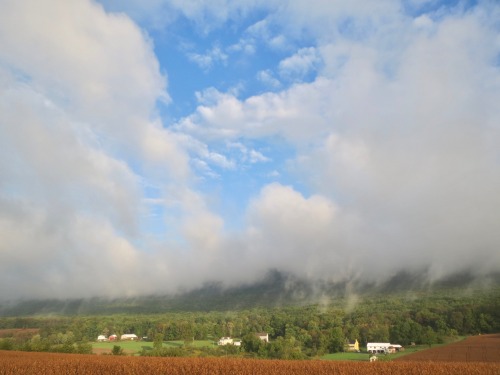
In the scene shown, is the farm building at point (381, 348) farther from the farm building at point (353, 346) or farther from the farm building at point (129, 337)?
the farm building at point (129, 337)

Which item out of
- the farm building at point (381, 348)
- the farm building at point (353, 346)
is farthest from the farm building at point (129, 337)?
the farm building at point (381, 348)

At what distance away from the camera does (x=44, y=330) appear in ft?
587

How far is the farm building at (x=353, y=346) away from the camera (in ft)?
407

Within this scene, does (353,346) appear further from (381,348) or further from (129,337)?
(129,337)

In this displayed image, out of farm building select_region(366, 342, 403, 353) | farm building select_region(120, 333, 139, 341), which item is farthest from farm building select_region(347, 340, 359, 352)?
farm building select_region(120, 333, 139, 341)


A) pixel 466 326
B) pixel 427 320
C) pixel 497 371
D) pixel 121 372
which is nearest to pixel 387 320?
pixel 427 320

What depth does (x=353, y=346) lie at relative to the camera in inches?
5074

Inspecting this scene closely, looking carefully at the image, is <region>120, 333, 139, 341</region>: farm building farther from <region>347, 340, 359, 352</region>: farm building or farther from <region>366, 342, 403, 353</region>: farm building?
<region>366, 342, 403, 353</region>: farm building

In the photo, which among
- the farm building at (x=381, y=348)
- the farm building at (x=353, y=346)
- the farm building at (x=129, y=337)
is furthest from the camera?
the farm building at (x=129, y=337)

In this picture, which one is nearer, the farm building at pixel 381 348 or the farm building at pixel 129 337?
the farm building at pixel 381 348

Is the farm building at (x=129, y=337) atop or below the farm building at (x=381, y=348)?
below

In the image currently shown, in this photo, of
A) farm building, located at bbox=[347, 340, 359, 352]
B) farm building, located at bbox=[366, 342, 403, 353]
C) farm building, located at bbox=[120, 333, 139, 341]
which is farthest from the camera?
farm building, located at bbox=[120, 333, 139, 341]

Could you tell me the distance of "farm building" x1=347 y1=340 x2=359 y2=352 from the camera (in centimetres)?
12401

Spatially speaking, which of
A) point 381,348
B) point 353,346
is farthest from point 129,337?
point 381,348
